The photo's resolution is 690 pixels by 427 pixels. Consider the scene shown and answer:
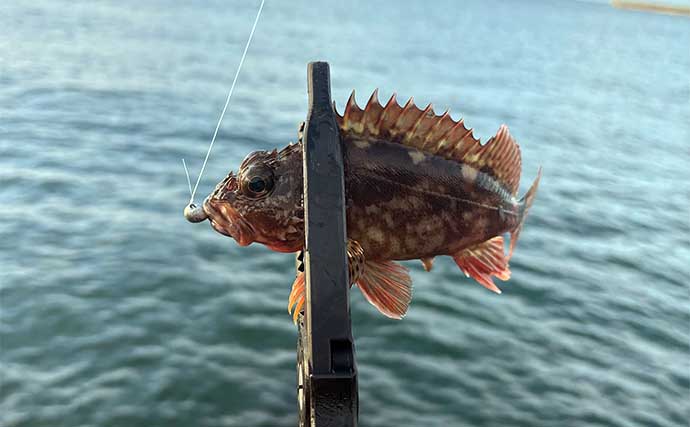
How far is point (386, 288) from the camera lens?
326 cm

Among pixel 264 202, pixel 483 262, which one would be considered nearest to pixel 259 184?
pixel 264 202

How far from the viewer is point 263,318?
1455cm

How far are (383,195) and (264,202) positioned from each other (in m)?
0.60

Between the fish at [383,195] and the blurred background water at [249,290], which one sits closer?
the fish at [383,195]

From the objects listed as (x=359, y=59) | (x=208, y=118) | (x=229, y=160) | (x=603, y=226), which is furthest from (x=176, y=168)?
(x=359, y=59)

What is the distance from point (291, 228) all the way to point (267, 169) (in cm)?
32

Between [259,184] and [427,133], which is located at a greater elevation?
[427,133]

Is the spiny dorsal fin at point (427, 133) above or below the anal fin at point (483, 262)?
above

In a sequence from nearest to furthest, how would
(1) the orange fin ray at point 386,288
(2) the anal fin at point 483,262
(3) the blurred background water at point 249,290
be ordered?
1. (1) the orange fin ray at point 386,288
2. (2) the anal fin at point 483,262
3. (3) the blurred background water at point 249,290

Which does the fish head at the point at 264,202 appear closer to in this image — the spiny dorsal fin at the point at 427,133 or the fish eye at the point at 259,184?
the fish eye at the point at 259,184

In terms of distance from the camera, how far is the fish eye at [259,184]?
3.26 metres

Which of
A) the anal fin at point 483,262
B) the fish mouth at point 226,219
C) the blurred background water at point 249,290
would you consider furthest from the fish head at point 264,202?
the blurred background water at point 249,290

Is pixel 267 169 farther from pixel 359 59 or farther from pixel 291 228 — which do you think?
pixel 359 59

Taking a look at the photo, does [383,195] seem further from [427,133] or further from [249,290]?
[249,290]
